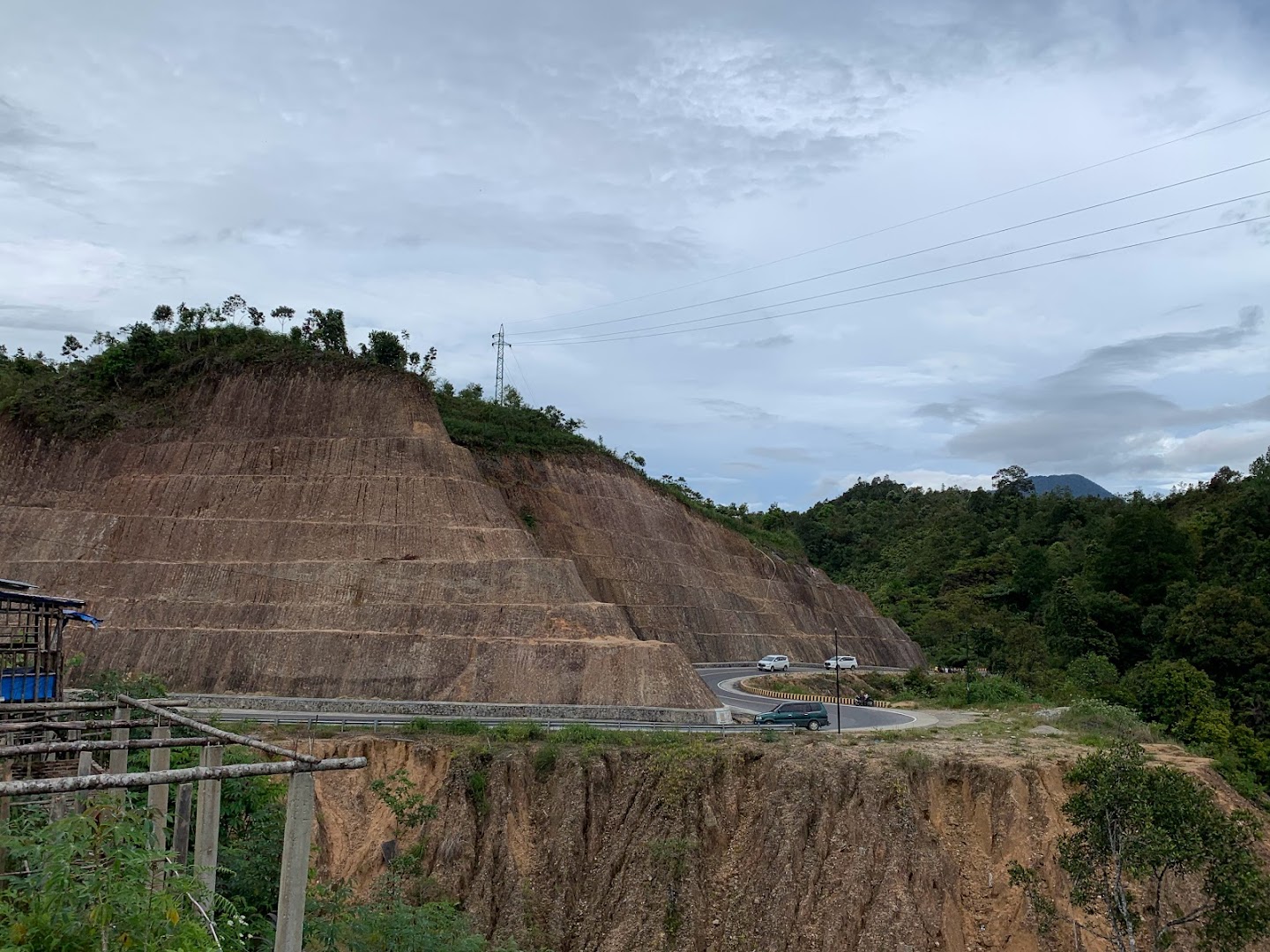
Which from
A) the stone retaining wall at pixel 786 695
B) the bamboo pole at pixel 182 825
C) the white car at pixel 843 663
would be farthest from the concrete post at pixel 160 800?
the white car at pixel 843 663

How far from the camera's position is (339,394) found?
52.9 metres

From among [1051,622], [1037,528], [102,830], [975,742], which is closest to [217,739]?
[102,830]

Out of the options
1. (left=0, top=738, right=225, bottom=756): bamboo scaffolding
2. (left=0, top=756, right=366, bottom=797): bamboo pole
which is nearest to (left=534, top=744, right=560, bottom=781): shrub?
(left=0, top=738, right=225, bottom=756): bamboo scaffolding

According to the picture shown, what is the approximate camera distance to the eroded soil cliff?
83.5 ft

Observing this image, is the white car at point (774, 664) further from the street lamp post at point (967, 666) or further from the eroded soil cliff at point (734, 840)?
the eroded soil cliff at point (734, 840)

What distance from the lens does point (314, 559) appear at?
146ft

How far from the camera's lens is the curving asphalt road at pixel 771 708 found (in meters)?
36.2

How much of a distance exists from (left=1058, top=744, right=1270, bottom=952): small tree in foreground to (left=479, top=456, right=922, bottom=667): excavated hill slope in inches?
1303

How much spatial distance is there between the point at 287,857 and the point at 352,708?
2885 cm

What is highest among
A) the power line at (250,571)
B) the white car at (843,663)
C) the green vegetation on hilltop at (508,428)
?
the green vegetation on hilltop at (508,428)

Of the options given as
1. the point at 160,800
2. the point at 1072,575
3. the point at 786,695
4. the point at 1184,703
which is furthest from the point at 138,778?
the point at 1072,575

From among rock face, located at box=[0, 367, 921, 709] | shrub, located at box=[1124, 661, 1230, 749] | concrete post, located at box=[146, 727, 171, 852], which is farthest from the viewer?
rock face, located at box=[0, 367, 921, 709]

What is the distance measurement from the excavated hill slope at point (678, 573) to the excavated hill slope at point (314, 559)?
765cm

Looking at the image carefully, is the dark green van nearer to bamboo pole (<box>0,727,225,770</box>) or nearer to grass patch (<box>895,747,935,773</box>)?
grass patch (<box>895,747,935,773</box>)
